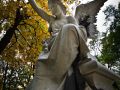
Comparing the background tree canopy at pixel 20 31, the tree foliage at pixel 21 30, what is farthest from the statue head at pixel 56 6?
the tree foliage at pixel 21 30

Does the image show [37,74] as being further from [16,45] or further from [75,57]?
[16,45]

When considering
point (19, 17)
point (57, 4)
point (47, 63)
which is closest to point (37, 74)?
point (47, 63)

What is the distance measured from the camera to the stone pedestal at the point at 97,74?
612 cm

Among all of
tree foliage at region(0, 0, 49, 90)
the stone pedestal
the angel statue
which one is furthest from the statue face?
tree foliage at region(0, 0, 49, 90)

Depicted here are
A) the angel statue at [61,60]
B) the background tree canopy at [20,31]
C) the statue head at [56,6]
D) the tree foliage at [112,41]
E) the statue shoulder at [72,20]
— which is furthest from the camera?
the tree foliage at [112,41]

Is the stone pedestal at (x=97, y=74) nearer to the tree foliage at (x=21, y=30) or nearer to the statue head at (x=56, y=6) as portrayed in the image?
the statue head at (x=56, y=6)

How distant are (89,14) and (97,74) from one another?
206 centimetres

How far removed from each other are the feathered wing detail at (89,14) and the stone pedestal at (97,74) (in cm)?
140

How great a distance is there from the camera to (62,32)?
632 centimetres

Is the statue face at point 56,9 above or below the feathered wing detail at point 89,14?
above

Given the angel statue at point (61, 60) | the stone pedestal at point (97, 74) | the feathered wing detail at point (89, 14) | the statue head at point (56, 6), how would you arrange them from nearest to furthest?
the stone pedestal at point (97, 74) → the angel statue at point (61, 60) → the feathered wing detail at point (89, 14) → the statue head at point (56, 6)

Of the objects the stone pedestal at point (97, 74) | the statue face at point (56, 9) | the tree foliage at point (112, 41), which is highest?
the statue face at point (56, 9)

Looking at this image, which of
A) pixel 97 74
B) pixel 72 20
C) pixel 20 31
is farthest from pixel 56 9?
pixel 20 31

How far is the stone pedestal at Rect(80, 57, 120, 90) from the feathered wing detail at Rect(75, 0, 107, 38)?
1396mm
